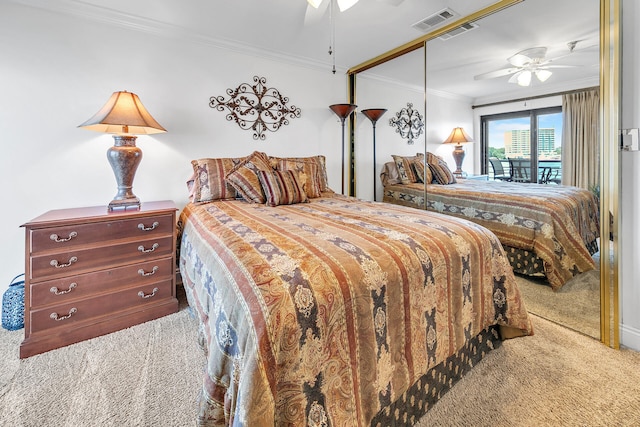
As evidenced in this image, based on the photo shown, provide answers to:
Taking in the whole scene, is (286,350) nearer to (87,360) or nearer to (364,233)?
(364,233)

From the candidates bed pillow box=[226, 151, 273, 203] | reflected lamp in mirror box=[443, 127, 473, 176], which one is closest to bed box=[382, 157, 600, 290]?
reflected lamp in mirror box=[443, 127, 473, 176]

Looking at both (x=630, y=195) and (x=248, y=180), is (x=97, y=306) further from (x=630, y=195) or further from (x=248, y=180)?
(x=630, y=195)

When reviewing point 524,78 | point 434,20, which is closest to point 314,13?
point 434,20

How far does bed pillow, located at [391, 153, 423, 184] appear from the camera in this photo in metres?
3.12

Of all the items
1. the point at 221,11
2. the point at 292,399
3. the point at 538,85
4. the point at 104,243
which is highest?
the point at 221,11

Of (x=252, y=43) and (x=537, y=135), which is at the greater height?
(x=252, y=43)

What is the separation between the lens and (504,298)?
158 centimetres

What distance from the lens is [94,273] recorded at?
74.2 inches

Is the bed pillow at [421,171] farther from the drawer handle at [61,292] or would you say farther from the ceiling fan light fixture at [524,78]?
the drawer handle at [61,292]

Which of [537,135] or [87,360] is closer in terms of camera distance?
[87,360]

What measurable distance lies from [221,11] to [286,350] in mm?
2615

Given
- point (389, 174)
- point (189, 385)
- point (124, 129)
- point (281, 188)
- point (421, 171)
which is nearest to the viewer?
point (189, 385)

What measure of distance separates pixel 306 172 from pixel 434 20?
172cm

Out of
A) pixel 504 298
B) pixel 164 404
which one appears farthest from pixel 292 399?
pixel 504 298
